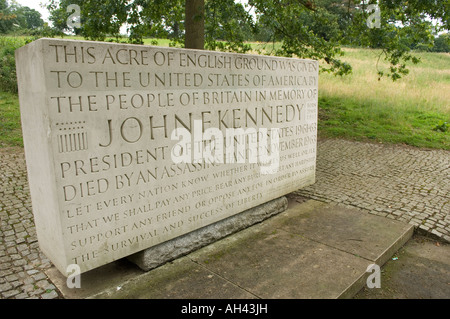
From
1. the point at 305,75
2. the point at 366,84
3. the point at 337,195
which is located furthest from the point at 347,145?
the point at 366,84

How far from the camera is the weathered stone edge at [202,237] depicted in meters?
3.13

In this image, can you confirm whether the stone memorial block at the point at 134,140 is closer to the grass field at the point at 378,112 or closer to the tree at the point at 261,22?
the tree at the point at 261,22

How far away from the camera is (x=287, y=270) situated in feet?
10.1

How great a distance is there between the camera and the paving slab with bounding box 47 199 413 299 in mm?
2779

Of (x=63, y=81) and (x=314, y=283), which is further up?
(x=63, y=81)

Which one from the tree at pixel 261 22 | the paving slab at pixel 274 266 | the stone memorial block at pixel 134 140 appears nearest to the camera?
the stone memorial block at pixel 134 140

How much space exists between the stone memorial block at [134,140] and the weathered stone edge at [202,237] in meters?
0.09

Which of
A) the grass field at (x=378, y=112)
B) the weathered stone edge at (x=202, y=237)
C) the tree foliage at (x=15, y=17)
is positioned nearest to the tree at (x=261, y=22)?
the grass field at (x=378, y=112)

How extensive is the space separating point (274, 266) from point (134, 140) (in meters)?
1.64

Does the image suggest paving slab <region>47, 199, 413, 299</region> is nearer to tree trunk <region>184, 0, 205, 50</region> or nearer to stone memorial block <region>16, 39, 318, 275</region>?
stone memorial block <region>16, 39, 318, 275</region>

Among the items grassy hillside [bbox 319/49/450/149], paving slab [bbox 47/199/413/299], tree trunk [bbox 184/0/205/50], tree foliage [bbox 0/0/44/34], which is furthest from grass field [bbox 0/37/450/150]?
tree foliage [bbox 0/0/44/34]

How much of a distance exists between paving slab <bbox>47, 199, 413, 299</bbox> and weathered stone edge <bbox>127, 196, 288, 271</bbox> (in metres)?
0.06

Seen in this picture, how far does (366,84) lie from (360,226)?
1378cm
